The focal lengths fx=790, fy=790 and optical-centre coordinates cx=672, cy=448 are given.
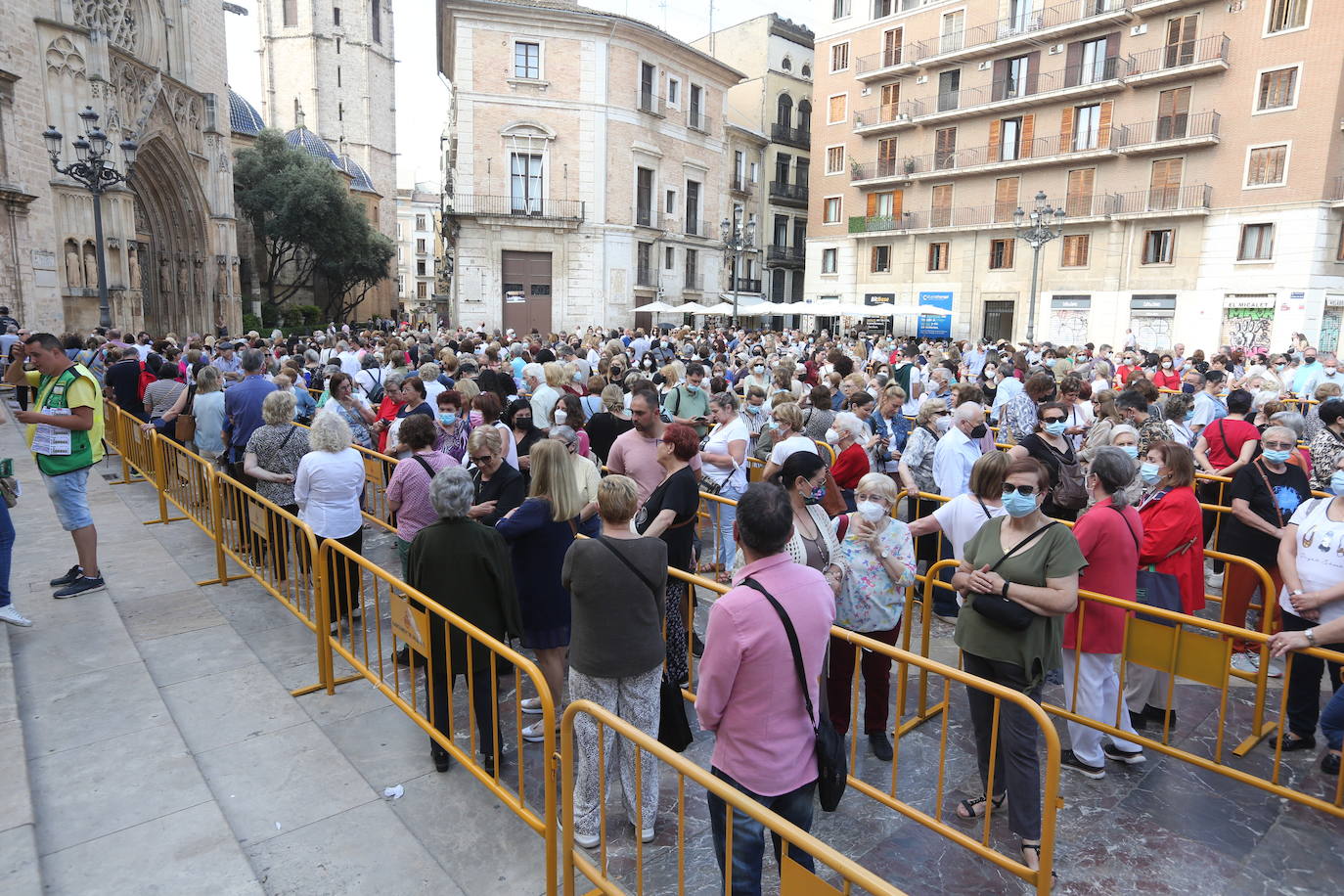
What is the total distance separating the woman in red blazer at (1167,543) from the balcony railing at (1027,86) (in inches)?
1284

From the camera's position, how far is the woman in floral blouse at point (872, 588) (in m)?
4.07

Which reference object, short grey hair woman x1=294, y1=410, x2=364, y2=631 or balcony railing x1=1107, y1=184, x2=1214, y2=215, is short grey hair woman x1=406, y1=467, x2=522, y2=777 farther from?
balcony railing x1=1107, y1=184, x2=1214, y2=215

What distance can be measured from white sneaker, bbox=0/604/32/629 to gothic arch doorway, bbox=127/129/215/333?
2907cm

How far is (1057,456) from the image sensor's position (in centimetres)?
589

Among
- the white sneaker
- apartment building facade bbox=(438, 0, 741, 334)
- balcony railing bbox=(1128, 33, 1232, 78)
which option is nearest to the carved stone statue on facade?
apartment building facade bbox=(438, 0, 741, 334)

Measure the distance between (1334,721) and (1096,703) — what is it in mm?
1136

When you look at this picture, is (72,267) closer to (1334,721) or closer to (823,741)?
(823,741)

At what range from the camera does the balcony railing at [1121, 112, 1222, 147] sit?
2869 cm

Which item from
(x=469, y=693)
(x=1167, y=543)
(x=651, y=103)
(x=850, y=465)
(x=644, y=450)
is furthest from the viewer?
(x=651, y=103)

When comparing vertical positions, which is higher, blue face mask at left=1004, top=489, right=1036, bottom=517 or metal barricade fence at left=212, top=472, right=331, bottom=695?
blue face mask at left=1004, top=489, right=1036, bottom=517

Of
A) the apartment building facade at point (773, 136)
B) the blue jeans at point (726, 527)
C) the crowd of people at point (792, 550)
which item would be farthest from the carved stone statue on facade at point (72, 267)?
the apartment building facade at point (773, 136)

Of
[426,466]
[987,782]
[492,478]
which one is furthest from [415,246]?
[987,782]

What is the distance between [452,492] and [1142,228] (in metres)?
34.2

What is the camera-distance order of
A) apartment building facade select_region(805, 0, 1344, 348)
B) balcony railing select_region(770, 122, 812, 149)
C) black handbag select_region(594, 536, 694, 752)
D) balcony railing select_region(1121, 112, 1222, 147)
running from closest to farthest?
1. black handbag select_region(594, 536, 694, 752)
2. apartment building facade select_region(805, 0, 1344, 348)
3. balcony railing select_region(1121, 112, 1222, 147)
4. balcony railing select_region(770, 122, 812, 149)
